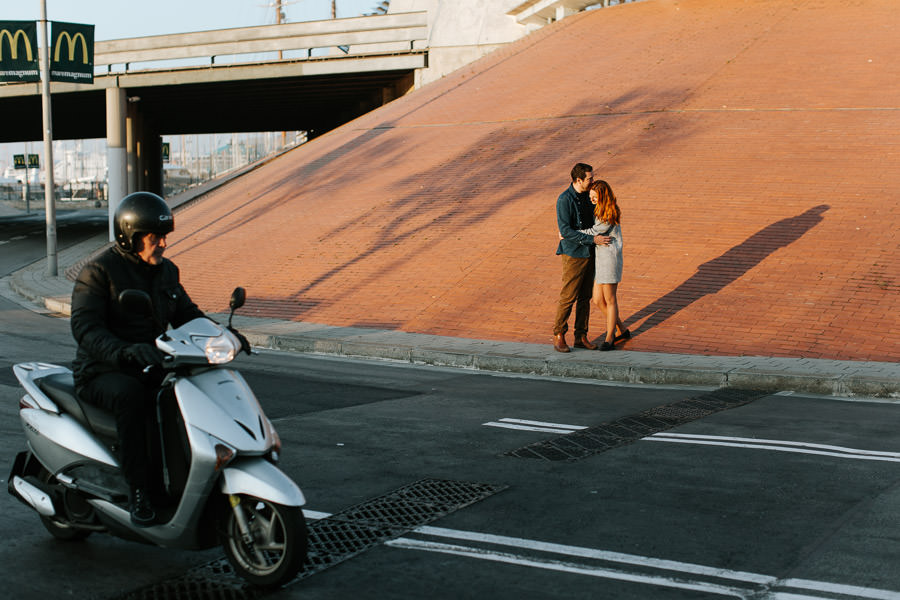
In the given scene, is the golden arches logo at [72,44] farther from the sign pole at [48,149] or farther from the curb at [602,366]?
the curb at [602,366]

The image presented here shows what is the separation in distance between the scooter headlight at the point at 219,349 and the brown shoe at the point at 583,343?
763cm

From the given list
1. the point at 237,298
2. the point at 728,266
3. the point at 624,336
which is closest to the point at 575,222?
the point at 624,336

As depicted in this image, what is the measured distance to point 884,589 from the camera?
422cm

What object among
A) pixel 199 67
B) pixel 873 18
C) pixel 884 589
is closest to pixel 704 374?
pixel 884 589

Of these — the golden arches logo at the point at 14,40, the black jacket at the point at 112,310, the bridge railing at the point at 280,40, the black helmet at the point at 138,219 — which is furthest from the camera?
the bridge railing at the point at 280,40

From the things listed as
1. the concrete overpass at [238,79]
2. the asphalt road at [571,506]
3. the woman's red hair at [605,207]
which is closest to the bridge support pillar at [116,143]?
the concrete overpass at [238,79]

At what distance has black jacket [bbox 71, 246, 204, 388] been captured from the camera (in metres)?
4.36

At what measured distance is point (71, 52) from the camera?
75.0 ft

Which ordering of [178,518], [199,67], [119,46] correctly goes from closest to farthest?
1. [178,518]
2. [199,67]
3. [119,46]

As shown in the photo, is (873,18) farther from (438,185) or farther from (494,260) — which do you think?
(494,260)

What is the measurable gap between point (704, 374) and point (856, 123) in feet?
31.2

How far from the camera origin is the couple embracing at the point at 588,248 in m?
11.0

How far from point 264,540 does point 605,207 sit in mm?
7488

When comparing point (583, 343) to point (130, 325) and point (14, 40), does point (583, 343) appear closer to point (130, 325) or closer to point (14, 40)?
point (130, 325)
